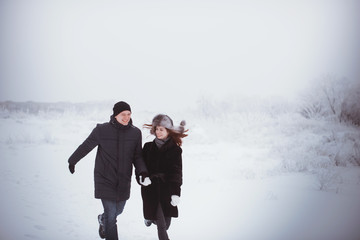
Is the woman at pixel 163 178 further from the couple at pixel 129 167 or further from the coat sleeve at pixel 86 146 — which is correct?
the coat sleeve at pixel 86 146

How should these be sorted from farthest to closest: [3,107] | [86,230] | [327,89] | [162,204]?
[327,89], [3,107], [86,230], [162,204]

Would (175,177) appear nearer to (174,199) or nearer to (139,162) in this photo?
(174,199)

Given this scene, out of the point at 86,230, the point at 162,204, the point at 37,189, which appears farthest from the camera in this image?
the point at 37,189

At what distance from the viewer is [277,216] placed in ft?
11.8

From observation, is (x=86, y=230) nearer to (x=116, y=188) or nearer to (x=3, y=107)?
(x=116, y=188)

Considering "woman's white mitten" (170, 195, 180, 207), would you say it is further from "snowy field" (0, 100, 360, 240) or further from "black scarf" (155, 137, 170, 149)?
"snowy field" (0, 100, 360, 240)

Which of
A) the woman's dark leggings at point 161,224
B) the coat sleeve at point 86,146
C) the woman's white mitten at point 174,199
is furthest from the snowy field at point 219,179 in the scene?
the coat sleeve at point 86,146

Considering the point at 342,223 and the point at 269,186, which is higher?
the point at 269,186

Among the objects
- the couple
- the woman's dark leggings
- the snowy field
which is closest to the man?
the couple

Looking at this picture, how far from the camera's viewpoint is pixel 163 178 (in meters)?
2.33

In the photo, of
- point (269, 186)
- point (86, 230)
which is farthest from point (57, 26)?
point (269, 186)

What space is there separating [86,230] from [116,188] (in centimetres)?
100

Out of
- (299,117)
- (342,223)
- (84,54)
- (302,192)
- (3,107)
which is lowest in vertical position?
(342,223)

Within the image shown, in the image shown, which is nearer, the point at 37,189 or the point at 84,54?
the point at 37,189
